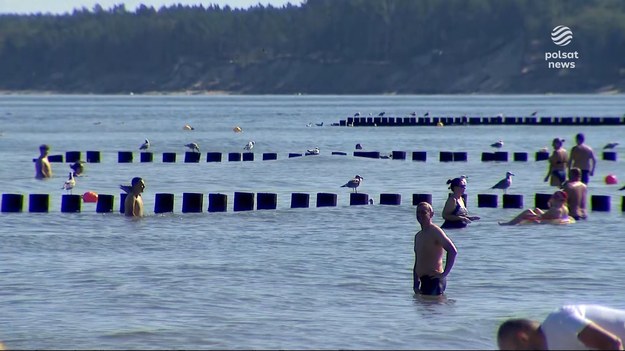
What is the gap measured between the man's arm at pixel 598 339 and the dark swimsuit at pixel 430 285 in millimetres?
7743

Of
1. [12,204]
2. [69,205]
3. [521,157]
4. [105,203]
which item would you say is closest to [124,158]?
[521,157]

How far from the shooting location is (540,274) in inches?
911

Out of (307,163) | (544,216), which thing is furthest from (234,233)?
(307,163)

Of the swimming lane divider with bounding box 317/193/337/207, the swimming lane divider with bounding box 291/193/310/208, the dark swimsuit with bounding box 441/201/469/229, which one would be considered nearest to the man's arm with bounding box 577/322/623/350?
the dark swimsuit with bounding box 441/201/469/229

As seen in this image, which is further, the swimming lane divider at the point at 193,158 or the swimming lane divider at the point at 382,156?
the swimming lane divider at the point at 193,158

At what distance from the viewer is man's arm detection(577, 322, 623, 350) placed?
1127cm

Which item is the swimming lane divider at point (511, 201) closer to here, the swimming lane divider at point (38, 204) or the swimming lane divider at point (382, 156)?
the swimming lane divider at point (38, 204)

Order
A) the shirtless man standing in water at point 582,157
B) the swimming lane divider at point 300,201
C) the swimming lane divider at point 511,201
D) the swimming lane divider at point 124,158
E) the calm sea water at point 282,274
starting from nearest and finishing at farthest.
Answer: the calm sea water at point 282,274 < the swimming lane divider at point 511,201 < the swimming lane divider at point 300,201 < the shirtless man standing in water at point 582,157 < the swimming lane divider at point 124,158

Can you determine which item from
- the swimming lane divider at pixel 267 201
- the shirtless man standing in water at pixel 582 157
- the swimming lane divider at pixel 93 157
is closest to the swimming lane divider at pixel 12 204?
the swimming lane divider at pixel 267 201

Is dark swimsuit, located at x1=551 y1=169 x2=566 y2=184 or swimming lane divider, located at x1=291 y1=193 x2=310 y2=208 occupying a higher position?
dark swimsuit, located at x1=551 y1=169 x2=566 y2=184

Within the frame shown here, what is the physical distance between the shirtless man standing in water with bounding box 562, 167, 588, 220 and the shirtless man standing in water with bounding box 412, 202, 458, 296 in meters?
9.70

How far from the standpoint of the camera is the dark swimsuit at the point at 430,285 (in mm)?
19172

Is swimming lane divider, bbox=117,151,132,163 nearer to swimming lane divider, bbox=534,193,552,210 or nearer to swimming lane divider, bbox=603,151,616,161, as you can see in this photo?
swimming lane divider, bbox=603,151,616,161

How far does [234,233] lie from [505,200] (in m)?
7.29
